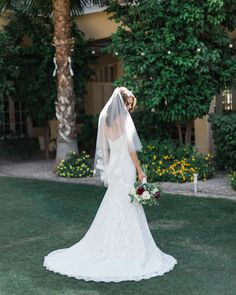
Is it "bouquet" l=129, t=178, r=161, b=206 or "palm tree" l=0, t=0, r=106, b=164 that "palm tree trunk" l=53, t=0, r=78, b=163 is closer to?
"palm tree" l=0, t=0, r=106, b=164

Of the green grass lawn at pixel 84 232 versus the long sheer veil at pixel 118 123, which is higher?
the long sheer veil at pixel 118 123

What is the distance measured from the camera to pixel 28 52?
40.0ft

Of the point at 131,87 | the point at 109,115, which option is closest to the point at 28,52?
the point at 131,87

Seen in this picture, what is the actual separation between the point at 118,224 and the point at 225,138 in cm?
488

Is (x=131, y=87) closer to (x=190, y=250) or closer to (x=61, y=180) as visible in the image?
(x=61, y=180)

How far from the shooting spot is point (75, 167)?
10.4 meters

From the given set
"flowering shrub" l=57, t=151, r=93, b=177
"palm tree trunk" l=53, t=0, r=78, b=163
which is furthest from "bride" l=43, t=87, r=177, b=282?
"palm tree trunk" l=53, t=0, r=78, b=163

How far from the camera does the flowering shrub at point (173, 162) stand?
926 cm

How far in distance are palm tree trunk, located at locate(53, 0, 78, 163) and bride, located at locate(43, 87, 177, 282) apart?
18.9ft

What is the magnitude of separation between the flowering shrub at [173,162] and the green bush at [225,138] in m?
0.29

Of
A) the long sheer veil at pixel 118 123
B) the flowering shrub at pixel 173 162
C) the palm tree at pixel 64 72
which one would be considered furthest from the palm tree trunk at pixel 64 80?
the long sheer veil at pixel 118 123

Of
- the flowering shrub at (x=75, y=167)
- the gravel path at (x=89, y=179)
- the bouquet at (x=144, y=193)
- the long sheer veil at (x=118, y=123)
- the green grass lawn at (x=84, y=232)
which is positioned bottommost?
the green grass lawn at (x=84, y=232)

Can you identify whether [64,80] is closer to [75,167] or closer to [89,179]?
[75,167]

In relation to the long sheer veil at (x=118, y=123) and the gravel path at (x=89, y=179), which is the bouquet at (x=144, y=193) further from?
the gravel path at (x=89, y=179)
